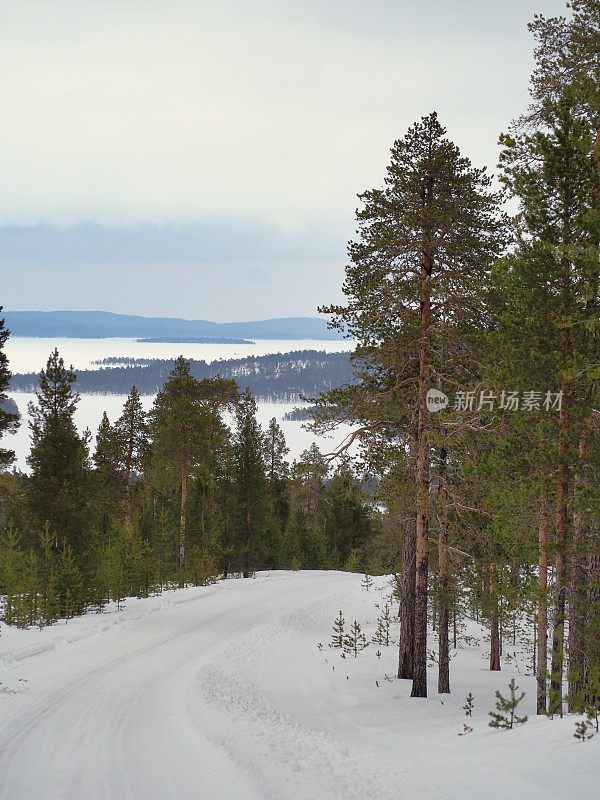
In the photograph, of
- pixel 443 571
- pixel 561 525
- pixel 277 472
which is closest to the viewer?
pixel 561 525

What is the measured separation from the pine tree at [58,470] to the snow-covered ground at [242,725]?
3842 mm

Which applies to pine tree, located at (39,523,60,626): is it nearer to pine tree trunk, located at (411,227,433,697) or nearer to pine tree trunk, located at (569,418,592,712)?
pine tree trunk, located at (411,227,433,697)

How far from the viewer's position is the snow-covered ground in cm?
908

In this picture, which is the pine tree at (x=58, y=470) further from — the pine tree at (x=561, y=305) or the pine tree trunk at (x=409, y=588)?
the pine tree at (x=561, y=305)

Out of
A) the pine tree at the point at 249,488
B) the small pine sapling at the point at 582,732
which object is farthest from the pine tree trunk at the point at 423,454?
the pine tree at the point at 249,488

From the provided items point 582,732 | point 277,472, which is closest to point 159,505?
point 277,472

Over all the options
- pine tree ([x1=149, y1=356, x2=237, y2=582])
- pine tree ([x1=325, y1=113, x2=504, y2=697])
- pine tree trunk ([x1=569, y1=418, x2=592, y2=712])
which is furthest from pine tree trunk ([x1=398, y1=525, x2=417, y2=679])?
pine tree ([x1=149, y1=356, x2=237, y2=582])

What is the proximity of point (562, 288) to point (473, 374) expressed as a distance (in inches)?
151

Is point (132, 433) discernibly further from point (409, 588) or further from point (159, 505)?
point (409, 588)

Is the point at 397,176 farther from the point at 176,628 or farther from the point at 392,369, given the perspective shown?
the point at 176,628

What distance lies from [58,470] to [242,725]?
1725 cm

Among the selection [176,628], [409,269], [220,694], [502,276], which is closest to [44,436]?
[176,628]

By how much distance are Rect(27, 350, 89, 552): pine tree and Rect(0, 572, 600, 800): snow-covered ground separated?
3842mm

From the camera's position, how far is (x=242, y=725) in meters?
12.6
